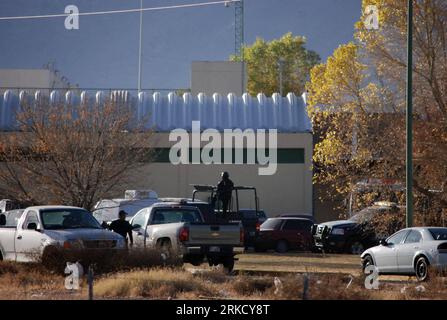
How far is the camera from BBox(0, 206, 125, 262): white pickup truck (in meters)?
19.9

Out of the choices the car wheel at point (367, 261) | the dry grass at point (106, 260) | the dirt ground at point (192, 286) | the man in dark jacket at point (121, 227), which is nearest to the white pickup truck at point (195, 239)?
the man in dark jacket at point (121, 227)

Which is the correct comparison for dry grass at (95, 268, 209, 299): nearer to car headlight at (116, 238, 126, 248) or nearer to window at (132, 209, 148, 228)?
car headlight at (116, 238, 126, 248)

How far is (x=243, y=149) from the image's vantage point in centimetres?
4581

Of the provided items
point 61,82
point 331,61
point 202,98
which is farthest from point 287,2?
point 331,61

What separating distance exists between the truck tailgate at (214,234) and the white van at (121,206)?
8.46 m

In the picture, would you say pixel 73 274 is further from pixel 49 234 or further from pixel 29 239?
pixel 29 239

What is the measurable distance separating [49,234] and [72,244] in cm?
99

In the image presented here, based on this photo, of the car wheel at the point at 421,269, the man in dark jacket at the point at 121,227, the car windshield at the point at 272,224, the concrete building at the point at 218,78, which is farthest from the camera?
the concrete building at the point at 218,78

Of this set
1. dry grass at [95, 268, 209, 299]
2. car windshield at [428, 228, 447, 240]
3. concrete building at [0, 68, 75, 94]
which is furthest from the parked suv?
concrete building at [0, 68, 75, 94]

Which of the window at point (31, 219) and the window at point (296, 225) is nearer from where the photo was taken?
the window at point (31, 219)

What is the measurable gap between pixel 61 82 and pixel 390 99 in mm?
37492

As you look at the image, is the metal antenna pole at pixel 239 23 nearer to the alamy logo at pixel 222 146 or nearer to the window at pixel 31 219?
the alamy logo at pixel 222 146

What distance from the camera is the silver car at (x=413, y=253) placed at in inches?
810

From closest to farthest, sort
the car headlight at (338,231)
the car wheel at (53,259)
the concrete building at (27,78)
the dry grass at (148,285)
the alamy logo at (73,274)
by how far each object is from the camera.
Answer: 1. the dry grass at (148,285)
2. the alamy logo at (73,274)
3. the car wheel at (53,259)
4. the car headlight at (338,231)
5. the concrete building at (27,78)
